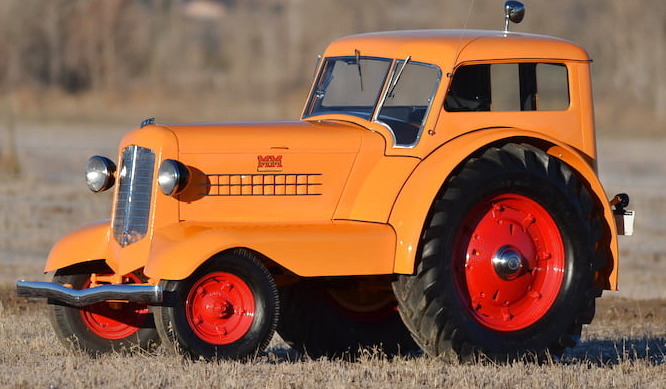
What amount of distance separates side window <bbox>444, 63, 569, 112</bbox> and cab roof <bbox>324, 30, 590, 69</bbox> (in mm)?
121

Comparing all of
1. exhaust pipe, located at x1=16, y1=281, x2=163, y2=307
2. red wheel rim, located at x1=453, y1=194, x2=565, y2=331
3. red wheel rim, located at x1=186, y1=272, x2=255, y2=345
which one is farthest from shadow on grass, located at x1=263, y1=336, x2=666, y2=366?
exhaust pipe, located at x1=16, y1=281, x2=163, y2=307

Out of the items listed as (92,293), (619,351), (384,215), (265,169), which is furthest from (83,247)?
(619,351)

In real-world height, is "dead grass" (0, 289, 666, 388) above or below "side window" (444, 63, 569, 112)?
below

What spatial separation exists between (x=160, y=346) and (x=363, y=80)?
2.50 meters

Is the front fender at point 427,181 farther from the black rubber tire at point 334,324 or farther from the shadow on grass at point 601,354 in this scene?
the black rubber tire at point 334,324

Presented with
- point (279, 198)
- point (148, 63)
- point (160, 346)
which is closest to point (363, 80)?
point (279, 198)

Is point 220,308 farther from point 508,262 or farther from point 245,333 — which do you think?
point 508,262

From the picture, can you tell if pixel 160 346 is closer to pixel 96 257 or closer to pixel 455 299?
pixel 96 257

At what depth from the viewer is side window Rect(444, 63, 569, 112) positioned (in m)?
9.67

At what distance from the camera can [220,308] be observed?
8867 mm

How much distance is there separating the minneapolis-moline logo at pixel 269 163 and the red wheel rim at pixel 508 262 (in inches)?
53.2

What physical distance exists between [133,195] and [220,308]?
107 cm

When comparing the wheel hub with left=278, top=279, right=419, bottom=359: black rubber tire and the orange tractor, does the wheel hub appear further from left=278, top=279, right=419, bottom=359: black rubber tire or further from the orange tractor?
left=278, top=279, right=419, bottom=359: black rubber tire

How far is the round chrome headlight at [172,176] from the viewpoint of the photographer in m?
8.83
